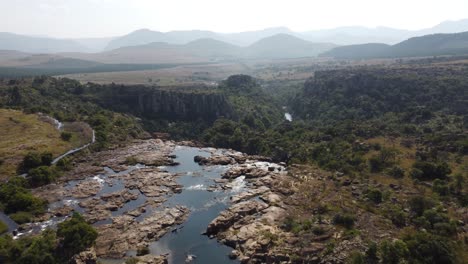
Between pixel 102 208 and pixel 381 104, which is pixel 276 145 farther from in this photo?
pixel 381 104

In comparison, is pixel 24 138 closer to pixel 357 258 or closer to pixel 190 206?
pixel 190 206

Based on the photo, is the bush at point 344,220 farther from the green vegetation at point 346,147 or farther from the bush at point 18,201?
the bush at point 18,201

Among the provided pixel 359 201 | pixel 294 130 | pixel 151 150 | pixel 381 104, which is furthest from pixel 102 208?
pixel 381 104

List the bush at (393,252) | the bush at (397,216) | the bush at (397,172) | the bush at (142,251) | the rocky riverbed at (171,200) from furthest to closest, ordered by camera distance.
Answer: the bush at (397,172), the bush at (397,216), the rocky riverbed at (171,200), the bush at (142,251), the bush at (393,252)

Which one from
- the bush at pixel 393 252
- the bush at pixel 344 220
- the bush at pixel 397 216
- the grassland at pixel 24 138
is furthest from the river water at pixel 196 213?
the grassland at pixel 24 138

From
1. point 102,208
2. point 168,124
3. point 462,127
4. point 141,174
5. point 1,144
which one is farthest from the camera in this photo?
point 168,124

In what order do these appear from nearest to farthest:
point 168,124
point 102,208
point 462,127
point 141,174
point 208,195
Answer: point 102,208
point 208,195
point 141,174
point 462,127
point 168,124

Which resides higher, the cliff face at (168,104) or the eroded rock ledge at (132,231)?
the cliff face at (168,104)
